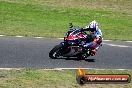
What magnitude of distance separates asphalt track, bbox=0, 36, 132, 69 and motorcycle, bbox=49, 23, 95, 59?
240 millimetres

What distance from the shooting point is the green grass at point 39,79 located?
10.8 metres

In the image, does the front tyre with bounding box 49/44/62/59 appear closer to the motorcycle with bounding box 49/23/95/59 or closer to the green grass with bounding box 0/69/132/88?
the motorcycle with bounding box 49/23/95/59

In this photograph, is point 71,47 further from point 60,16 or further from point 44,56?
point 60,16

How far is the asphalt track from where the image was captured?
14.2 m

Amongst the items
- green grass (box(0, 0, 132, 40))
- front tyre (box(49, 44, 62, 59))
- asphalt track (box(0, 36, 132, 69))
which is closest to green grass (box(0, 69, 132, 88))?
asphalt track (box(0, 36, 132, 69))

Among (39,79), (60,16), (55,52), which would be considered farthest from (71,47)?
(60,16)

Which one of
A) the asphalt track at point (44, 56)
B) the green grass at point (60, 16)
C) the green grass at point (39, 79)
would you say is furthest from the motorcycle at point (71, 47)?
the green grass at point (60, 16)

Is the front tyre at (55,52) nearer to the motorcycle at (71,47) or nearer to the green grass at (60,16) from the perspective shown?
the motorcycle at (71,47)

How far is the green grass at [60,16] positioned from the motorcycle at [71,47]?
5133 millimetres

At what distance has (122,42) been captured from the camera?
20594 mm

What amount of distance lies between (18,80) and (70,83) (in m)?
1.51

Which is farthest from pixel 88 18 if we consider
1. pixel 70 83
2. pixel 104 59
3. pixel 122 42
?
pixel 70 83

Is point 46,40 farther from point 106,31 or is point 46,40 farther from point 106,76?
point 106,76

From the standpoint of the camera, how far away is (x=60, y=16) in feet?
88.3
